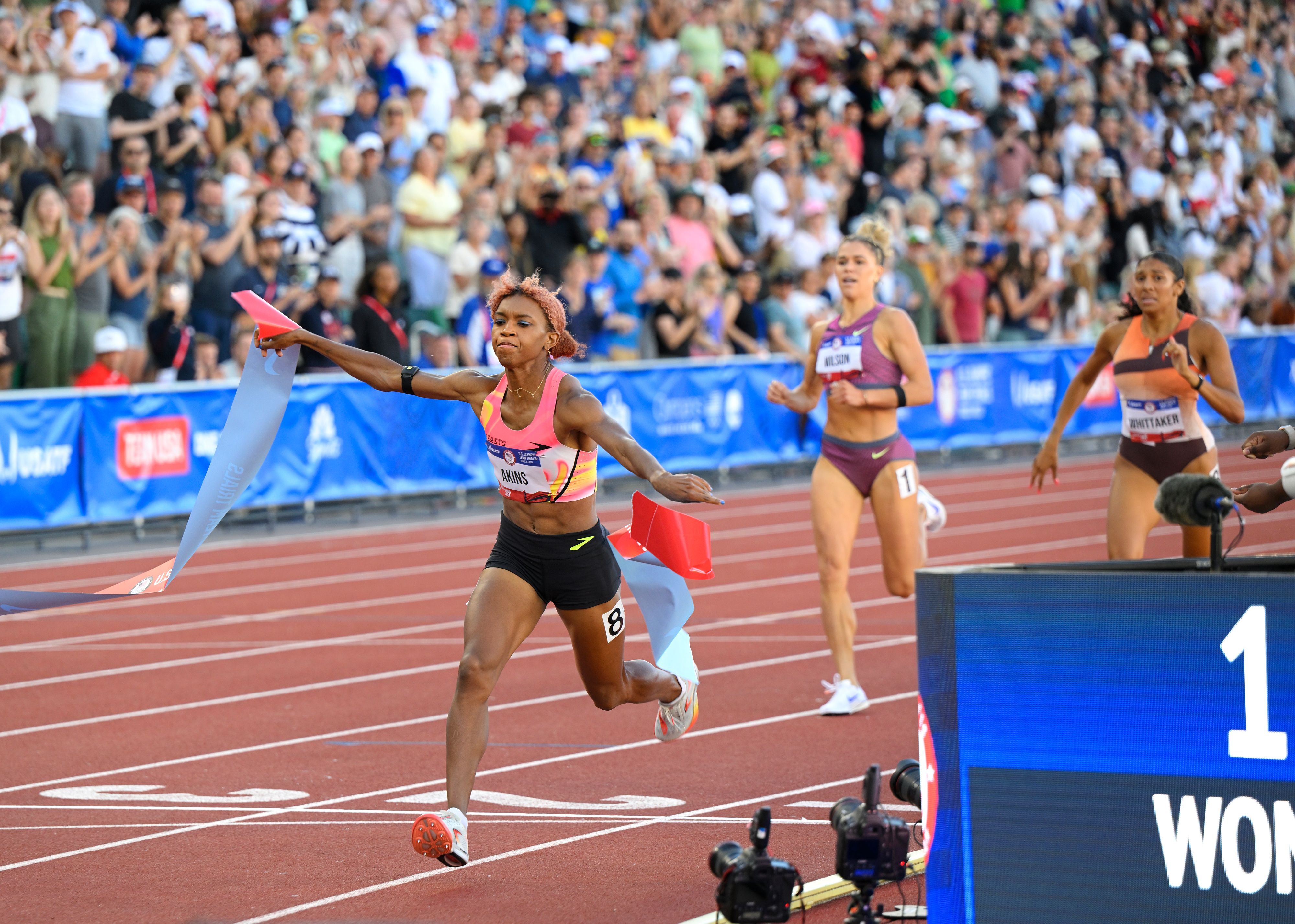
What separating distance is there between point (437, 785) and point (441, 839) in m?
1.72

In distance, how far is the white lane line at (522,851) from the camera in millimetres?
5496

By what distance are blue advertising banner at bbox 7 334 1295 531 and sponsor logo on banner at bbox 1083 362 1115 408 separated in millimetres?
34

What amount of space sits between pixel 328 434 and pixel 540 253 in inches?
136

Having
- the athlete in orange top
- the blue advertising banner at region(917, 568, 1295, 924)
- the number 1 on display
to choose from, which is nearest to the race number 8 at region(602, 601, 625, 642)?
the blue advertising banner at region(917, 568, 1295, 924)

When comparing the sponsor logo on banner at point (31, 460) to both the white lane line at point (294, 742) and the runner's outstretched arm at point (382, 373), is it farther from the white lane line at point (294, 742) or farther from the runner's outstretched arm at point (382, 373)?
the runner's outstretched arm at point (382, 373)

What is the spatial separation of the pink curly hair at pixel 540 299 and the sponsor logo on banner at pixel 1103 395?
60.8 feet

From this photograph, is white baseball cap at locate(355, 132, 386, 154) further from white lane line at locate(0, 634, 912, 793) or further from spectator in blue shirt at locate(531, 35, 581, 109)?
white lane line at locate(0, 634, 912, 793)

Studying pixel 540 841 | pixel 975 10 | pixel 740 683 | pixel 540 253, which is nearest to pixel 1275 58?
pixel 975 10

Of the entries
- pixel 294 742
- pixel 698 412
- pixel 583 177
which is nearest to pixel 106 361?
pixel 583 177

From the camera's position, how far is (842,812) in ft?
15.5

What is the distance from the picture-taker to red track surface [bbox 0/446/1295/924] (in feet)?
19.1

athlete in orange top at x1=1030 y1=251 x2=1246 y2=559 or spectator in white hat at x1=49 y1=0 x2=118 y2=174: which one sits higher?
spectator in white hat at x1=49 y1=0 x2=118 y2=174

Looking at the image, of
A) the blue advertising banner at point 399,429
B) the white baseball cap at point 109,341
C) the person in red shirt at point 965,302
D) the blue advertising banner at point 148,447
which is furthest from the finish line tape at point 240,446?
the person in red shirt at point 965,302

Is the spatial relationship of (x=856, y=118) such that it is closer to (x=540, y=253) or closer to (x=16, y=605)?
(x=540, y=253)
